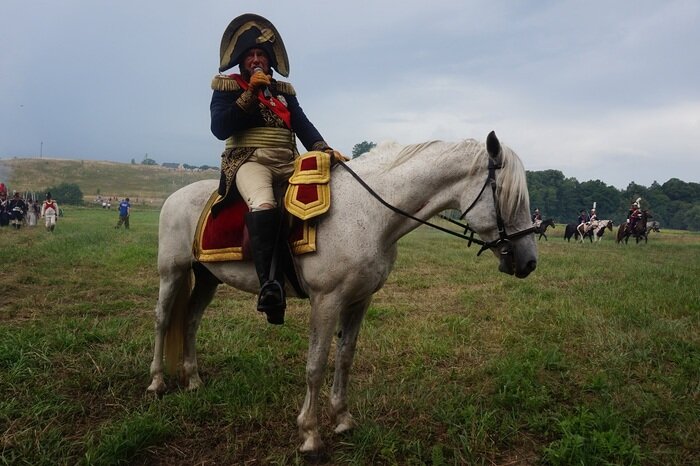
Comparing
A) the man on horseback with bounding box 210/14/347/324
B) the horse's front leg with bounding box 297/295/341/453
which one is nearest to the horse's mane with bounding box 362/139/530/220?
the man on horseback with bounding box 210/14/347/324

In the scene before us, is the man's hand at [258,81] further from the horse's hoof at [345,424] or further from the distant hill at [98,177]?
the distant hill at [98,177]

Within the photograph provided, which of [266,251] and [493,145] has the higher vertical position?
[493,145]

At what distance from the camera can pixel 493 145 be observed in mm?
2994

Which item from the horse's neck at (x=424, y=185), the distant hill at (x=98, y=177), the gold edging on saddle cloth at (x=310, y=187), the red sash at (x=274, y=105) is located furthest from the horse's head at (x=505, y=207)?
the distant hill at (x=98, y=177)

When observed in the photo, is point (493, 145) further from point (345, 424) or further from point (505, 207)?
point (345, 424)

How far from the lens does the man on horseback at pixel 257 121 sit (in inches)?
135

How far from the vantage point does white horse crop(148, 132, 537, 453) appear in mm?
3041

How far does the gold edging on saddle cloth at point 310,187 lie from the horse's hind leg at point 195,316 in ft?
5.38

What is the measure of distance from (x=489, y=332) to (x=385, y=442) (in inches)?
119

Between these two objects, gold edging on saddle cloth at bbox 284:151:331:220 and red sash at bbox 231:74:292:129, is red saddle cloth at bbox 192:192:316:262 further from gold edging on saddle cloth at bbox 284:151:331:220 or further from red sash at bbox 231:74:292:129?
red sash at bbox 231:74:292:129

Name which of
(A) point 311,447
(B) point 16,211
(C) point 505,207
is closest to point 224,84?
(C) point 505,207

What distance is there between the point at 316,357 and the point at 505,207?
1.73 metres

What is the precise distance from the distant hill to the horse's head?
76883 mm

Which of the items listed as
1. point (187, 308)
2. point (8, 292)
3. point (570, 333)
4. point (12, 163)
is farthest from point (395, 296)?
point (12, 163)
